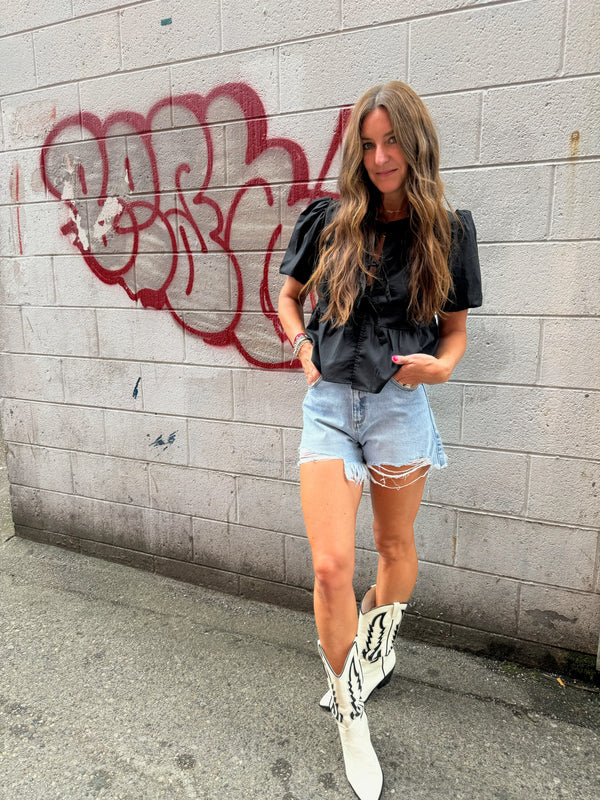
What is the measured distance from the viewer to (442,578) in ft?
8.21

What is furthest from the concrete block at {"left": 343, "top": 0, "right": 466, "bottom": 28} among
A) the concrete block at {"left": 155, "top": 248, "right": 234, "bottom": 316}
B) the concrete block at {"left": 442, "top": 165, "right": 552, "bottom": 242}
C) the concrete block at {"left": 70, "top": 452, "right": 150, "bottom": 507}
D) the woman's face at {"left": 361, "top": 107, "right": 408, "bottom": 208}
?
the concrete block at {"left": 70, "top": 452, "right": 150, "bottom": 507}

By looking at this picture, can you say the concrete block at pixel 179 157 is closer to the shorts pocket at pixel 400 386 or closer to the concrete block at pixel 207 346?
the concrete block at pixel 207 346

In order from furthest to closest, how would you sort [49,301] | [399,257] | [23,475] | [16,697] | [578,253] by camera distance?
[23,475], [49,301], [16,697], [578,253], [399,257]

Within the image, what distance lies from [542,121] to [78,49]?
6.84 feet

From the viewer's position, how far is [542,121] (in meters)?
2.04

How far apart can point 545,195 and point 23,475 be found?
2.97 metres

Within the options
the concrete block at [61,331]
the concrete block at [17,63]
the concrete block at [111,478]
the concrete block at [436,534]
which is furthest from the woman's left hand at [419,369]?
the concrete block at [17,63]

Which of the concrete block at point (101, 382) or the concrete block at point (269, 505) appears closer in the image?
the concrete block at point (269, 505)

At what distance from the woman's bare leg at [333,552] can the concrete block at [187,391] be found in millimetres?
1089

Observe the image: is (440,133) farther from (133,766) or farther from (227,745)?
(133,766)

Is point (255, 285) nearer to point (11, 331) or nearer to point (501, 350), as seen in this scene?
point (501, 350)

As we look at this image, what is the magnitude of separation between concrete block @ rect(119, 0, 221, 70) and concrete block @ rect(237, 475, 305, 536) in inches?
72.4

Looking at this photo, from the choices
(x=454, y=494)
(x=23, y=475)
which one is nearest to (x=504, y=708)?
(x=454, y=494)

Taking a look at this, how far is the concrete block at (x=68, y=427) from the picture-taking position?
3170 mm
